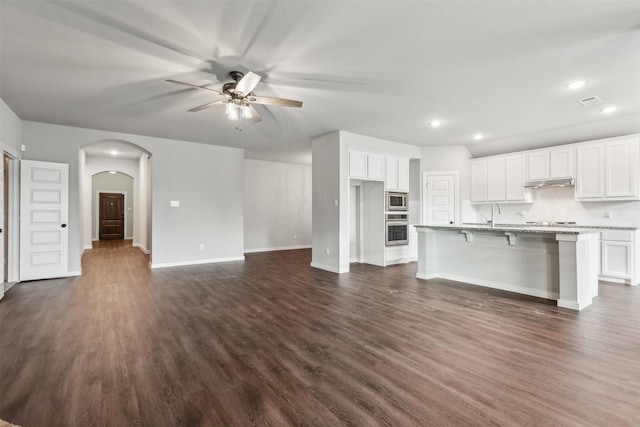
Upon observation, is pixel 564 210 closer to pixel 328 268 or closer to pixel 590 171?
pixel 590 171

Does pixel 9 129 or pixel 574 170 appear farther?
pixel 574 170

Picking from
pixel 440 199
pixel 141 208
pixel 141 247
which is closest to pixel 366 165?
pixel 440 199

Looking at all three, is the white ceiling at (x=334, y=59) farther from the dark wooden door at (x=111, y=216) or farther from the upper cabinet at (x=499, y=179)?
the dark wooden door at (x=111, y=216)

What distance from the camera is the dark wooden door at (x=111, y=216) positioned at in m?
11.9

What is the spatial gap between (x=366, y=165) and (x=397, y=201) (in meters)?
1.19

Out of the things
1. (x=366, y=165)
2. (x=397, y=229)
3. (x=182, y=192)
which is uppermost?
(x=366, y=165)

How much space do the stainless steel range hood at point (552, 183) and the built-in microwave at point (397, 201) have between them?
2.45m

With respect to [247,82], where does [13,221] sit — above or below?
below

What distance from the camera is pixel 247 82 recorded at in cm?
301

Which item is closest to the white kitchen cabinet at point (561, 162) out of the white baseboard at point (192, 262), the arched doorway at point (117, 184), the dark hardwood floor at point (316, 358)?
the dark hardwood floor at point (316, 358)

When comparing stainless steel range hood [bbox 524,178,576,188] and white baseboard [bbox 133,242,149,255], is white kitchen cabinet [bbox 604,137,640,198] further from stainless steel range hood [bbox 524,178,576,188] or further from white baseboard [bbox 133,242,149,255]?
white baseboard [bbox 133,242,149,255]

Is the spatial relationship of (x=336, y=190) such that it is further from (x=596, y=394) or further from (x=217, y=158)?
(x=596, y=394)

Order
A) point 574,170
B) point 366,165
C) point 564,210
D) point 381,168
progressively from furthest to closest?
point 381,168
point 366,165
point 564,210
point 574,170

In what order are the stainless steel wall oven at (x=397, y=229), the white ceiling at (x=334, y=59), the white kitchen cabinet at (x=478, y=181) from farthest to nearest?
the white kitchen cabinet at (x=478, y=181)
the stainless steel wall oven at (x=397, y=229)
the white ceiling at (x=334, y=59)
